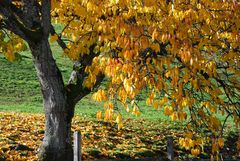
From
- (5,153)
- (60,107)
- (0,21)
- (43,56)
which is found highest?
(0,21)

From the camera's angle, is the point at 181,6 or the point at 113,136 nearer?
the point at 181,6

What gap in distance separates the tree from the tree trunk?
0.03 meters

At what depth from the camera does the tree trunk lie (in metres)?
12.3

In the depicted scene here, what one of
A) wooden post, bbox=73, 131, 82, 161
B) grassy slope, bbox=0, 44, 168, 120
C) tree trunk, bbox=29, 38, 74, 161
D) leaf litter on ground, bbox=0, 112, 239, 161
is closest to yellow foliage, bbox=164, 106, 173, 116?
wooden post, bbox=73, 131, 82, 161

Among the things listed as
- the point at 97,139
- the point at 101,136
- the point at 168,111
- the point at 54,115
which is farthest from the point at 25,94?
the point at 168,111

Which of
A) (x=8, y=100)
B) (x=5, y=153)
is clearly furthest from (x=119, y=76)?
(x=8, y=100)

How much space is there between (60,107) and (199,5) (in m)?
5.33

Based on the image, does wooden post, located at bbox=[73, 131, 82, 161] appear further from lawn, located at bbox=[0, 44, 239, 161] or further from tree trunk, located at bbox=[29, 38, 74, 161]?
lawn, located at bbox=[0, 44, 239, 161]

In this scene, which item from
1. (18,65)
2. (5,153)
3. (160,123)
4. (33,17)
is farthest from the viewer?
(18,65)

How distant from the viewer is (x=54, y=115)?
41.2ft

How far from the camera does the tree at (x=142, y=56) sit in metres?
7.93

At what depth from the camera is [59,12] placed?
47.0 ft

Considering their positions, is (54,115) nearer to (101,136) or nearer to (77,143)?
(77,143)

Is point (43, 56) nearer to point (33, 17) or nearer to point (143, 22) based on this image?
point (33, 17)
